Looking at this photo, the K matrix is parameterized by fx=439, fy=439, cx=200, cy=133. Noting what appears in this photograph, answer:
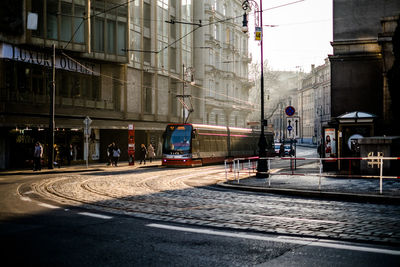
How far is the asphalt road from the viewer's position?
5.67 m

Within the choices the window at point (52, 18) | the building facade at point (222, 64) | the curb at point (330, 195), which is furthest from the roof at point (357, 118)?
the building facade at point (222, 64)

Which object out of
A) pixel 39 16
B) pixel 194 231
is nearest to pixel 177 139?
pixel 39 16

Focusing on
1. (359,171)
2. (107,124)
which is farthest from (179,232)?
(107,124)

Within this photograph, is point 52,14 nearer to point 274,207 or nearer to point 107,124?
point 107,124

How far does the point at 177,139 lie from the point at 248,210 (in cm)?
1955

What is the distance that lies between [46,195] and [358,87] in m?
20.0

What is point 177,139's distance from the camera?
29.4m

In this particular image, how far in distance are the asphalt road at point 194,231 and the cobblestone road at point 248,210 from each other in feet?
0.07

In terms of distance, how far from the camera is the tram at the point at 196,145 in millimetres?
29375

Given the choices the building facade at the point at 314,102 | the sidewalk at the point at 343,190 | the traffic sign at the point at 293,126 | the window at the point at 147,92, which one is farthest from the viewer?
the building facade at the point at 314,102

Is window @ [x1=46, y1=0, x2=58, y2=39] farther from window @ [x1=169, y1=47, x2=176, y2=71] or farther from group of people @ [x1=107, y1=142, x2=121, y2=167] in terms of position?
window @ [x1=169, y1=47, x2=176, y2=71]

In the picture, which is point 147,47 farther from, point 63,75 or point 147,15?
point 63,75

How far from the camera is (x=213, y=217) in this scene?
29.7 feet

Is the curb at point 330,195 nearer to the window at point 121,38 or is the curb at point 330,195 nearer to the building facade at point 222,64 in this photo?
the window at point 121,38
